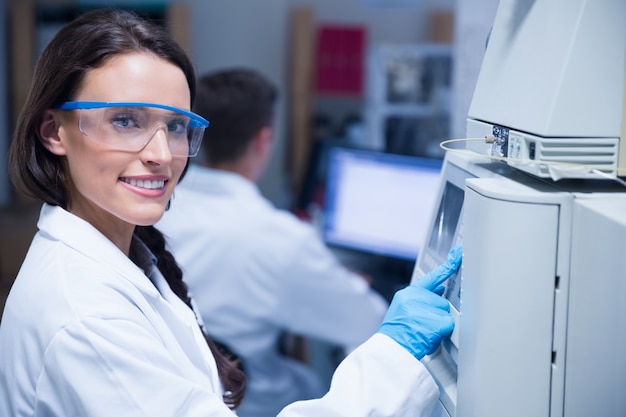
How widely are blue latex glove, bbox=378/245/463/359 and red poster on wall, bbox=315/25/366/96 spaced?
2776 mm

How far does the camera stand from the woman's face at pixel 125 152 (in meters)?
1.00

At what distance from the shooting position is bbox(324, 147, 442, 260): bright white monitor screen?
2264 millimetres

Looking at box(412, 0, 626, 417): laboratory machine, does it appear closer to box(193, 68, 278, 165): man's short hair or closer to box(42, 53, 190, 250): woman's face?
box(42, 53, 190, 250): woman's face

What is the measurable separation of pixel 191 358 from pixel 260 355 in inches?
39.5

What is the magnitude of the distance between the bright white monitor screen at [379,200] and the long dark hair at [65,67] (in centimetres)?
122

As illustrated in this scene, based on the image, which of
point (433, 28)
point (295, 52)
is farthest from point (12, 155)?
point (433, 28)

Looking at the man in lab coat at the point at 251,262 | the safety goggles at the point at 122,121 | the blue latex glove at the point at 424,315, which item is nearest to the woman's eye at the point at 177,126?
the safety goggles at the point at 122,121

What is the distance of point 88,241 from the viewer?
1017 millimetres

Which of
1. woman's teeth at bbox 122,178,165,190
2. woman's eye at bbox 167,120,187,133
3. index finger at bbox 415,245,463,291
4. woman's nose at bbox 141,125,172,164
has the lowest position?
index finger at bbox 415,245,463,291

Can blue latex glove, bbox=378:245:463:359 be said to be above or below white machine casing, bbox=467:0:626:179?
below

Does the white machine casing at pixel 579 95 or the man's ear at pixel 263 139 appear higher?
the white machine casing at pixel 579 95

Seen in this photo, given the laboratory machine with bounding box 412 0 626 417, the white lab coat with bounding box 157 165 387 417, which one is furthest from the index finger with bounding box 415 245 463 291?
the white lab coat with bounding box 157 165 387 417

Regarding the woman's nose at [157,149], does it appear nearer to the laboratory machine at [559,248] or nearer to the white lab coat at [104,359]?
the white lab coat at [104,359]

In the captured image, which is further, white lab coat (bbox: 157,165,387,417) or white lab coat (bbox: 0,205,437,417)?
white lab coat (bbox: 157,165,387,417)
